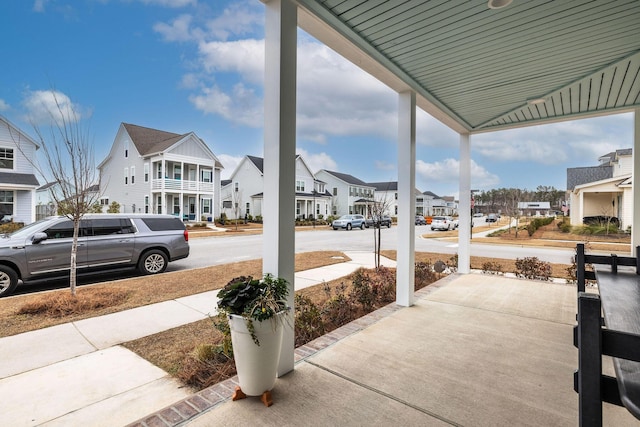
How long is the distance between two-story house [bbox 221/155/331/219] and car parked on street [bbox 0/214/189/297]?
67.3 feet

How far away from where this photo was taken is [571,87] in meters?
4.47

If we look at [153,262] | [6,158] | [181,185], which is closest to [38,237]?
[153,262]

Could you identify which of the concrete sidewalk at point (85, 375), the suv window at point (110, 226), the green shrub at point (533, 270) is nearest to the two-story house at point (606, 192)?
the green shrub at point (533, 270)

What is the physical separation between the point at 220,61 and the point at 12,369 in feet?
50.0

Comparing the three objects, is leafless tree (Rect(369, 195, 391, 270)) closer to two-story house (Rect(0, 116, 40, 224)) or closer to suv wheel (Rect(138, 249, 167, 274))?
suv wheel (Rect(138, 249, 167, 274))

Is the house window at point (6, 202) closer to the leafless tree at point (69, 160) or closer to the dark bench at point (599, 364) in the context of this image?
the leafless tree at point (69, 160)

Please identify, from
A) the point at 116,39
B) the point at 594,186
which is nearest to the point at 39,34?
the point at 116,39

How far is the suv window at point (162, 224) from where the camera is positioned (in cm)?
771

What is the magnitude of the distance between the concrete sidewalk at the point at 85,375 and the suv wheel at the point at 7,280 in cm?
277

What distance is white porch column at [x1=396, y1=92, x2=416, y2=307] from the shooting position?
446 centimetres

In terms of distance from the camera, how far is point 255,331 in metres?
2.15

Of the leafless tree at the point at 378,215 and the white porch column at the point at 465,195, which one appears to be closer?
the white porch column at the point at 465,195

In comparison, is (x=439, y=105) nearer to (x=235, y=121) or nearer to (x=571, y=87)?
(x=571, y=87)

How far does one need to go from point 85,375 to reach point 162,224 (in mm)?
5526
